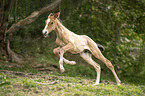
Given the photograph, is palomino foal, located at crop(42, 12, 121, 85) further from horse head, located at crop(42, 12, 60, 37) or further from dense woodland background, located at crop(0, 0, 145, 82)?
dense woodland background, located at crop(0, 0, 145, 82)

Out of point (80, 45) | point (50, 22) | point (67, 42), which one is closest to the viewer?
point (50, 22)

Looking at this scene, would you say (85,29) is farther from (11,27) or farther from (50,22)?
(50,22)

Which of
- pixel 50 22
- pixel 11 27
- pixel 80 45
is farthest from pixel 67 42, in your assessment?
pixel 11 27

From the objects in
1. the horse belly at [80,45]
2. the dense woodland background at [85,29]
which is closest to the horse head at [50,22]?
the horse belly at [80,45]

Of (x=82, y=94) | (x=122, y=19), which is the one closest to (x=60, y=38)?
(x=82, y=94)

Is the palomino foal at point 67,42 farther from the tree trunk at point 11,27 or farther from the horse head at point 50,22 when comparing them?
the tree trunk at point 11,27

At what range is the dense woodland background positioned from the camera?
10.8m

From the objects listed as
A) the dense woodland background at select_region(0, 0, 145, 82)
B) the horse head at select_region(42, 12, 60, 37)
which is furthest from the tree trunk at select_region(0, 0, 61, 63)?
the horse head at select_region(42, 12, 60, 37)

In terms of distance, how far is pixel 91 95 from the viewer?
5.23 metres

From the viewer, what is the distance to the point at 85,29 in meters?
12.8

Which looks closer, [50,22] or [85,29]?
[50,22]

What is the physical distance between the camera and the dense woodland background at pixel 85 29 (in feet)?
35.3

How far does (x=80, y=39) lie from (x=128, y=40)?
473cm

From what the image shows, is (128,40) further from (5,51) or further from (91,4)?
(5,51)
